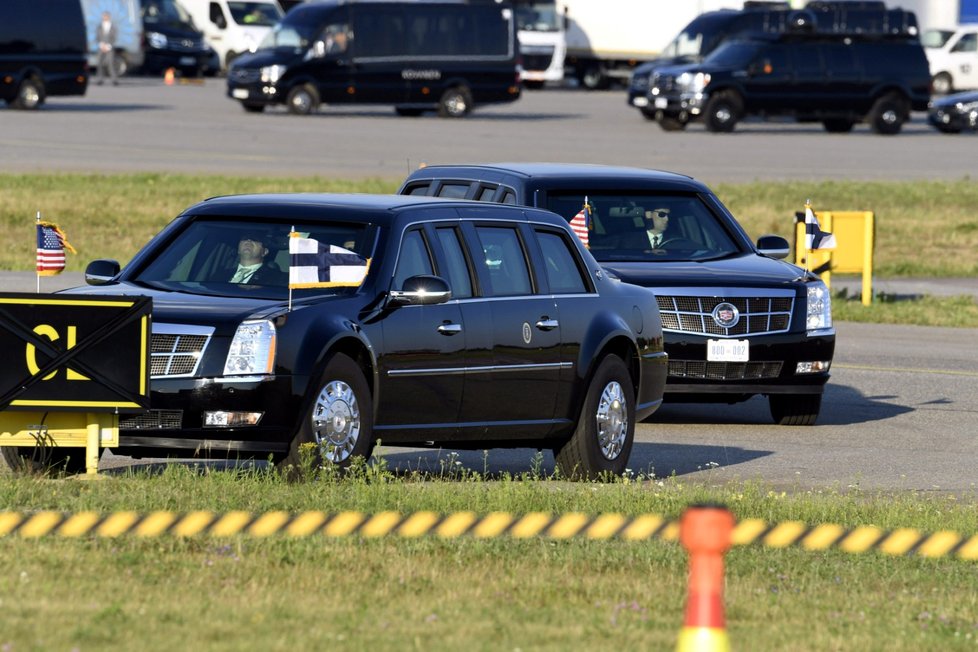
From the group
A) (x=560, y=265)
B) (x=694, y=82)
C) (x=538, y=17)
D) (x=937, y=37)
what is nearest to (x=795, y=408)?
(x=560, y=265)

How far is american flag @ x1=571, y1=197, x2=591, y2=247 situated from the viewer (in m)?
15.3

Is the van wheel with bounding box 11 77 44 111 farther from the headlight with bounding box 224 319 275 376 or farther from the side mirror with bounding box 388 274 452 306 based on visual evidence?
the headlight with bounding box 224 319 275 376

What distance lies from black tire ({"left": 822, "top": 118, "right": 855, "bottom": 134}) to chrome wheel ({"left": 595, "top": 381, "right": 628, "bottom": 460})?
3791 cm

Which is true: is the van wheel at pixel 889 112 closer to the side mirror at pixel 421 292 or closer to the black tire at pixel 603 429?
the black tire at pixel 603 429

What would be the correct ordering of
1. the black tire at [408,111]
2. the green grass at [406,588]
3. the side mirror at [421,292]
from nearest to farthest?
the green grass at [406,588], the side mirror at [421,292], the black tire at [408,111]

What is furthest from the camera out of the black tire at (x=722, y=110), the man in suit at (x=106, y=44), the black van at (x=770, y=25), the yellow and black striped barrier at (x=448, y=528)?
the man in suit at (x=106, y=44)

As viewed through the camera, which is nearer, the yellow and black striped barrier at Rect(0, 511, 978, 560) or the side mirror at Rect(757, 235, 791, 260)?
the yellow and black striped barrier at Rect(0, 511, 978, 560)

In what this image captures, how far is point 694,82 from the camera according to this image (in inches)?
1818

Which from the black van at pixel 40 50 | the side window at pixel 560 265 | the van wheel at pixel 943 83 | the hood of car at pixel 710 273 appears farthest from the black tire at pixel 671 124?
the side window at pixel 560 265

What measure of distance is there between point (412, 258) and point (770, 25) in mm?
40531

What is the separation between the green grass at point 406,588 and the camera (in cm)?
690

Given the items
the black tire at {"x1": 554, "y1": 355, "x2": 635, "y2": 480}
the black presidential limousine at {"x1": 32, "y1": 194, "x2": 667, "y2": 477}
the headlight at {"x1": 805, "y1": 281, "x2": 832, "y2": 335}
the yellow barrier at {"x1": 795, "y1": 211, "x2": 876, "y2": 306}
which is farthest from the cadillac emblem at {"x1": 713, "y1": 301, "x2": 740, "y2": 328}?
the yellow barrier at {"x1": 795, "y1": 211, "x2": 876, "y2": 306}

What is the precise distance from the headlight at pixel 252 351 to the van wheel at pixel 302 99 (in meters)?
37.8

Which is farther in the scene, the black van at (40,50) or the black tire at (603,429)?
the black van at (40,50)
